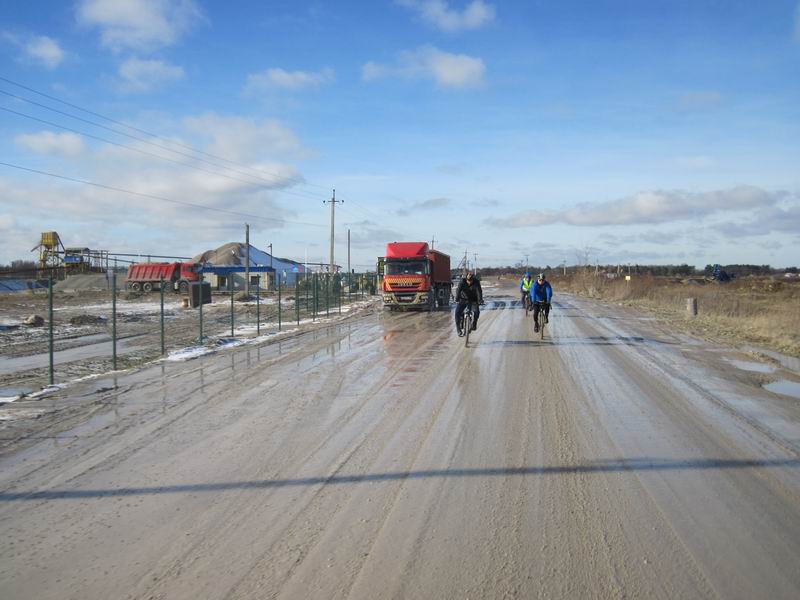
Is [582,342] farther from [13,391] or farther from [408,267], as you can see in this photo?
Answer: [408,267]

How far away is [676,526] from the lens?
15.2 ft

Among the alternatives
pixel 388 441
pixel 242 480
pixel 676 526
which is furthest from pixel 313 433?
pixel 676 526

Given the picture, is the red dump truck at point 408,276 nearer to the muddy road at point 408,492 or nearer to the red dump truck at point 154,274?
the muddy road at point 408,492

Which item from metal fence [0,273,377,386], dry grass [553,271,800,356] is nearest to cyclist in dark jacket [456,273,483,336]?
metal fence [0,273,377,386]

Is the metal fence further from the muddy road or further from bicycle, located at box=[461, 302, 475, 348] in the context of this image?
bicycle, located at box=[461, 302, 475, 348]

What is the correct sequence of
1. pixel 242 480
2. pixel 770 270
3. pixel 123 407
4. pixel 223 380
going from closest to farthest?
1. pixel 242 480
2. pixel 123 407
3. pixel 223 380
4. pixel 770 270

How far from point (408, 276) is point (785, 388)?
66.3 ft

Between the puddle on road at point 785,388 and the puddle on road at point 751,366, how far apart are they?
1.24 meters

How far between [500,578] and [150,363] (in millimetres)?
11540

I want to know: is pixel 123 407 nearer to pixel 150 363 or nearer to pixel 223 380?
pixel 223 380

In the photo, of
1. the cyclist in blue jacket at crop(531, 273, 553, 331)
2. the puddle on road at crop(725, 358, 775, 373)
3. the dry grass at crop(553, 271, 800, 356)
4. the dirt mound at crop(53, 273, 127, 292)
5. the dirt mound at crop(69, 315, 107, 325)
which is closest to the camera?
the puddle on road at crop(725, 358, 775, 373)

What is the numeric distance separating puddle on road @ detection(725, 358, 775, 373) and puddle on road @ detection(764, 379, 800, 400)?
4.08 ft

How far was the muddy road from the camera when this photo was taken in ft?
12.8

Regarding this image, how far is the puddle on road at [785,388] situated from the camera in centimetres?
1010
